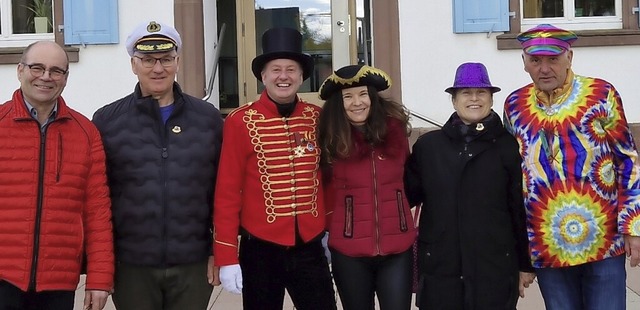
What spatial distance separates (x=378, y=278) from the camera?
350cm

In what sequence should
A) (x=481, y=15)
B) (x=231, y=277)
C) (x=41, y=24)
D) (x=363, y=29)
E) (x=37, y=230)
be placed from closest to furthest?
→ (x=37, y=230), (x=231, y=277), (x=481, y=15), (x=41, y=24), (x=363, y=29)

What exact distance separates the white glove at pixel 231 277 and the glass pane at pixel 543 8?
19.9 ft

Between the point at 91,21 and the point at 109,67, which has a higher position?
the point at 91,21

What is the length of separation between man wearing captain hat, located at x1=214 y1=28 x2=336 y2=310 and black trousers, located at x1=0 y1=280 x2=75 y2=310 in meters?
0.72

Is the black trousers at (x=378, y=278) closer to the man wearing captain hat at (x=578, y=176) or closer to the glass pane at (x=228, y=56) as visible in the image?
the man wearing captain hat at (x=578, y=176)

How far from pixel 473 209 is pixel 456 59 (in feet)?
16.1

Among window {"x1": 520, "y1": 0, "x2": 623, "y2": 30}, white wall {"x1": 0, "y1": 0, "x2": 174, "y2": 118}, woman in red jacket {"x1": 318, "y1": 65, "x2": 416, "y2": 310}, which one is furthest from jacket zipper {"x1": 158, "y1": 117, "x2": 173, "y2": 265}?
window {"x1": 520, "y1": 0, "x2": 623, "y2": 30}

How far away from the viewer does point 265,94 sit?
3549 millimetres

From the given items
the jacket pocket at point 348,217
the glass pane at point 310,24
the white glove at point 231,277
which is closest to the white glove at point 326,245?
the jacket pocket at point 348,217

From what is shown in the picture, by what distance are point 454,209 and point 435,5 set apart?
5032 mm

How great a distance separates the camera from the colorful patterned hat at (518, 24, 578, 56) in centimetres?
328

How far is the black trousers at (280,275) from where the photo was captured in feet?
11.3

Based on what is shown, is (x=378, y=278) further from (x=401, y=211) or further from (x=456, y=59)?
(x=456, y=59)

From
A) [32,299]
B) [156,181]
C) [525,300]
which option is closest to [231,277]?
[156,181]
